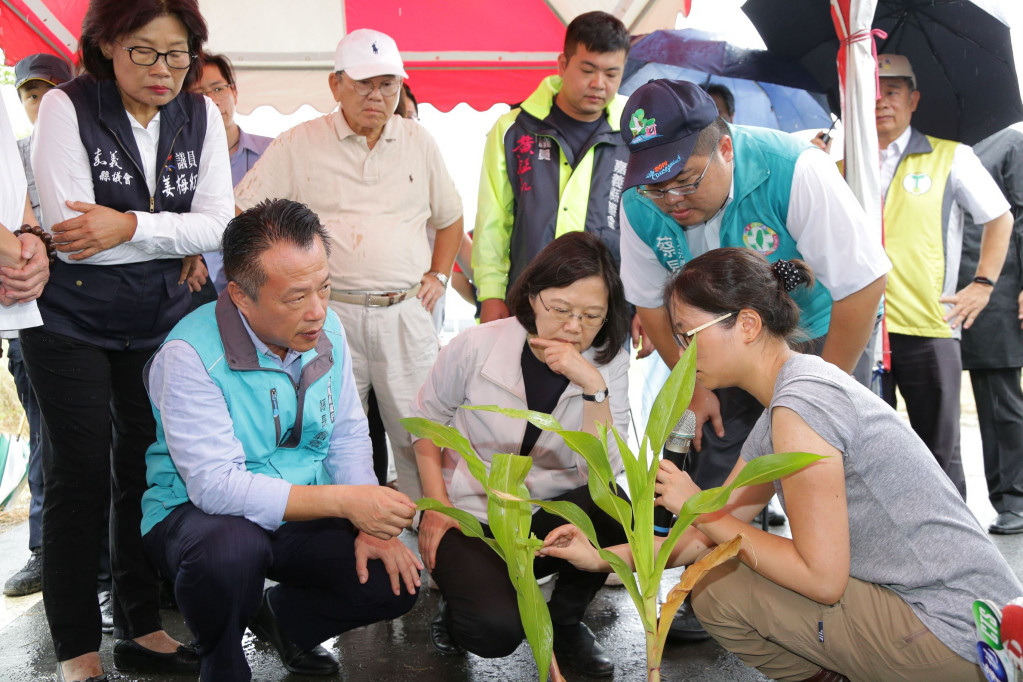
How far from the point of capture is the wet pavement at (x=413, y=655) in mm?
2473

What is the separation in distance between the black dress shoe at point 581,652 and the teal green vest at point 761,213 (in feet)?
3.62

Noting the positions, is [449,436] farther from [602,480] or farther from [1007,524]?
[1007,524]

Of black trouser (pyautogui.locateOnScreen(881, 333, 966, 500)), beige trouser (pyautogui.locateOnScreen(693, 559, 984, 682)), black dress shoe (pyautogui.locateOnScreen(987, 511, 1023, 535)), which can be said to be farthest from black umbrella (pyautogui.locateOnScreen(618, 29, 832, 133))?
beige trouser (pyautogui.locateOnScreen(693, 559, 984, 682))

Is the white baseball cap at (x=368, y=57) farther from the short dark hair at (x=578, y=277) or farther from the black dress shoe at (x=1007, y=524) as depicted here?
the black dress shoe at (x=1007, y=524)

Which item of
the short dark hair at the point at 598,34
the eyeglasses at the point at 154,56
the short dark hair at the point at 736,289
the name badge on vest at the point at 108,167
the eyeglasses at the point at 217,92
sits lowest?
the short dark hair at the point at 736,289

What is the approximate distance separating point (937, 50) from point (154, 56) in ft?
8.87

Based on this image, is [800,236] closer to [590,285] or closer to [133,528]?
[590,285]

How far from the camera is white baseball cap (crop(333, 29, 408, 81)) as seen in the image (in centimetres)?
318

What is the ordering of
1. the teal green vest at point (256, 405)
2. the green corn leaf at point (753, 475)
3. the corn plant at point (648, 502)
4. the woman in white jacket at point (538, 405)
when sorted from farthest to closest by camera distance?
the woman in white jacket at point (538, 405), the teal green vest at point (256, 405), the corn plant at point (648, 502), the green corn leaf at point (753, 475)

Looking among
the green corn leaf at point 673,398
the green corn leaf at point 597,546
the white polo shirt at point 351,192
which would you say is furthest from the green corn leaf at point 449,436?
the white polo shirt at point 351,192

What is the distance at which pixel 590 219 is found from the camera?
3.44 m

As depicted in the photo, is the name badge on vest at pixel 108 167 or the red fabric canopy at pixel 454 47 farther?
the red fabric canopy at pixel 454 47

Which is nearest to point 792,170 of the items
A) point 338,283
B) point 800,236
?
point 800,236

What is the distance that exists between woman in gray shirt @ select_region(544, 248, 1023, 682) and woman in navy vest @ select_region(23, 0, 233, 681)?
1232 mm
